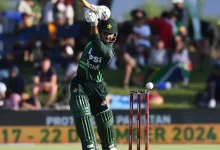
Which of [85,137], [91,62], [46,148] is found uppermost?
[91,62]

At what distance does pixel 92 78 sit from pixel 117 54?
24.6 feet

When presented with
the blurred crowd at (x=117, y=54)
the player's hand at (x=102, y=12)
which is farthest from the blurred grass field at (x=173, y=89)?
the player's hand at (x=102, y=12)

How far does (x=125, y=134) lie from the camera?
13.4 metres

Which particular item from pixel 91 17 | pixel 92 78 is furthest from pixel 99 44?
pixel 92 78

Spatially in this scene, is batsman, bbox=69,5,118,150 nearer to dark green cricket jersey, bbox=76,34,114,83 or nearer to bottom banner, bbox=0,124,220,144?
dark green cricket jersey, bbox=76,34,114,83

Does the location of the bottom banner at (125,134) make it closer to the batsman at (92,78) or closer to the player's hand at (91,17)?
the batsman at (92,78)

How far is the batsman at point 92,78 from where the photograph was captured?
8695 mm

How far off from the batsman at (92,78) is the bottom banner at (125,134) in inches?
173

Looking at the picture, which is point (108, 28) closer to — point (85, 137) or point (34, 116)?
point (85, 137)

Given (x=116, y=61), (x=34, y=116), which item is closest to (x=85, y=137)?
(x=34, y=116)

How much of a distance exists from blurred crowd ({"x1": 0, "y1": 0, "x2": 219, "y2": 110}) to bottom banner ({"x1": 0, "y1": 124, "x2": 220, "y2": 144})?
121 centimetres

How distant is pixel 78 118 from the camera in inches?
346

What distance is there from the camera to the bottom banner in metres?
13.3

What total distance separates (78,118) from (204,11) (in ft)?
37.6
